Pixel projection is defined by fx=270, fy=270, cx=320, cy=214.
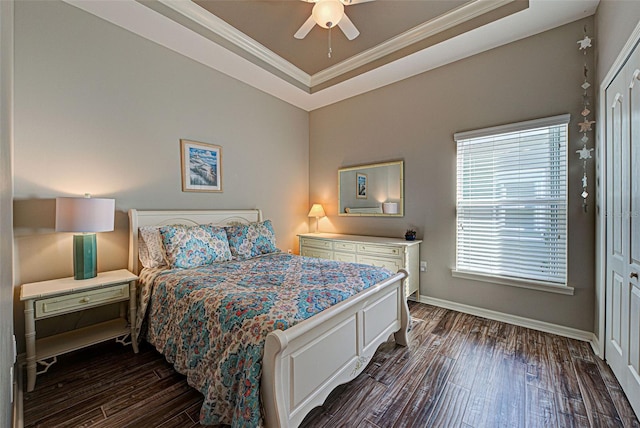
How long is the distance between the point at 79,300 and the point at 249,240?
5.05 feet

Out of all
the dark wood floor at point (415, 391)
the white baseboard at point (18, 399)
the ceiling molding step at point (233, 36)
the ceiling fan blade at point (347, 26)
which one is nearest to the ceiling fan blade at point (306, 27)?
the ceiling fan blade at point (347, 26)

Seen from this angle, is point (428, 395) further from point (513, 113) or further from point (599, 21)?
point (599, 21)

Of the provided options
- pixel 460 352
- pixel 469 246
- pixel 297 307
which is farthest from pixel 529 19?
pixel 297 307

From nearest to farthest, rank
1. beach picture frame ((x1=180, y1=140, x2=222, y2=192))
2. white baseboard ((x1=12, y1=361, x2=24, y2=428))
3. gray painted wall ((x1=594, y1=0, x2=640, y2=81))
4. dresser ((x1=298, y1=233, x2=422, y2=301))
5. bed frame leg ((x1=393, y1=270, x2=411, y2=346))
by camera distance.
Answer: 1. white baseboard ((x1=12, y1=361, x2=24, y2=428))
2. gray painted wall ((x1=594, y1=0, x2=640, y2=81))
3. bed frame leg ((x1=393, y1=270, x2=411, y2=346))
4. beach picture frame ((x1=180, y1=140, x2=222, y2=192))
5. dresser ((x1=298, y1=233, x2=422, y2=301))

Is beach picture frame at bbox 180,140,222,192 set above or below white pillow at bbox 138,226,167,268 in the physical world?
above

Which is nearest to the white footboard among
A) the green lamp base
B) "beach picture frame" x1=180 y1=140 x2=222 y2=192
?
the green lamp base

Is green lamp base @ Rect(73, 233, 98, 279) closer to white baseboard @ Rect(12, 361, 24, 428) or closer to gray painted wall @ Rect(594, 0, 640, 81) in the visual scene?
white baseboard @ Rect(12, 361, 24, 428)

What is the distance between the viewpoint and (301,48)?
3.33 metres

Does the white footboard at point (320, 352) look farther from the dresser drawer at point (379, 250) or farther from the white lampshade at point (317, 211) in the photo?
the white lampshade at point (317, 211)

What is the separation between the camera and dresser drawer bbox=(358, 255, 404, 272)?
10.8 feet

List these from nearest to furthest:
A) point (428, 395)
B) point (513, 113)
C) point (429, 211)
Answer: point (428, 395) → point (513, 113) → point (429, 211)

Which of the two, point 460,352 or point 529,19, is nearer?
point 460,352

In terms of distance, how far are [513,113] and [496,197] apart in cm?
90

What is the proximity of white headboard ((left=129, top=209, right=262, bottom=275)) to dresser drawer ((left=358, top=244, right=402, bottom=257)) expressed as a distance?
1.51m
